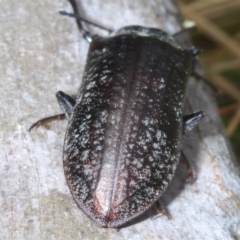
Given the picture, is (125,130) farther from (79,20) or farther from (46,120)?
(79,20)

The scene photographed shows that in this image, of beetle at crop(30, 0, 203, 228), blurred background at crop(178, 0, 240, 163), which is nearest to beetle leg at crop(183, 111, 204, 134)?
beetle at crop(30, 0, 203, 228)

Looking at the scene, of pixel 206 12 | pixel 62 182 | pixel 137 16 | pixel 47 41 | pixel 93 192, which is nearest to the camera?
pixel 93 192

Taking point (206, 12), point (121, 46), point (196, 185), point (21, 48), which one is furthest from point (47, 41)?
point (206, 12)

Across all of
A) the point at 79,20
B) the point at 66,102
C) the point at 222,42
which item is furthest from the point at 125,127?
the point at 222,42

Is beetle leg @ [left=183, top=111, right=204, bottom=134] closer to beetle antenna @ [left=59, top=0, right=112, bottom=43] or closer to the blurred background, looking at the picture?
beetle antenna @ [left=59, top=0, right=112, bottom=43]

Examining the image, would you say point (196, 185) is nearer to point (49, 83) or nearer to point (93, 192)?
point (93, 192)

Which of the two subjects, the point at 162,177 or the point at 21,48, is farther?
the point at 21,48
